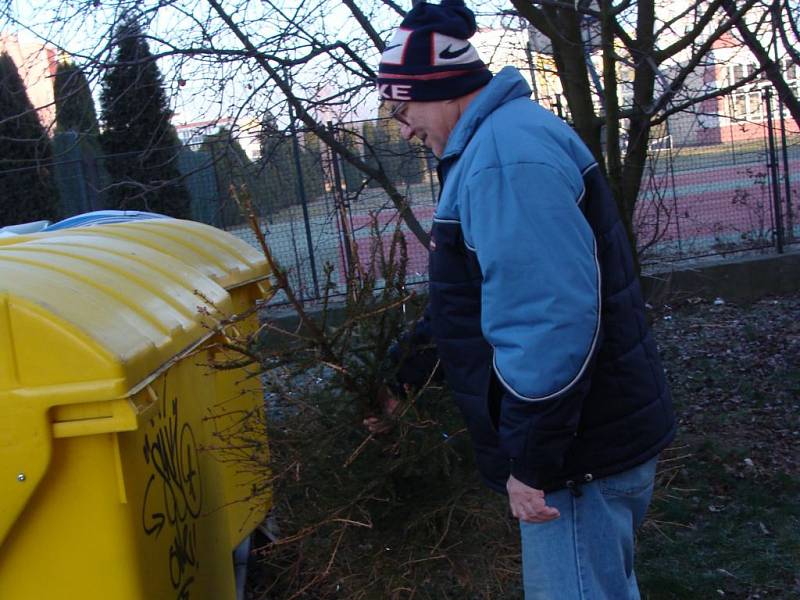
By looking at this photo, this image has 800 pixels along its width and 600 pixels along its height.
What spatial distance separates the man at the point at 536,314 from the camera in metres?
1.90

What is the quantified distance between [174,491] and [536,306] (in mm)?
1315

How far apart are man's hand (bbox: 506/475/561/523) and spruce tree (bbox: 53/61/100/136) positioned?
12.3 feet

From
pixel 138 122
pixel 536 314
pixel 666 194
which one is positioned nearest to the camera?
pixel 536 314

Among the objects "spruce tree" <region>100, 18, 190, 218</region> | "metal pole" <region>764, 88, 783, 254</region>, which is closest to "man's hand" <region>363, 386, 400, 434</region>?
"spruce tree" <region>100, 18, 190, 218</region>

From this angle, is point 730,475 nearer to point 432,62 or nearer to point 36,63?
point 432,62

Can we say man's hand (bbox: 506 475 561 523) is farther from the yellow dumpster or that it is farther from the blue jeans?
the yellow dumpster

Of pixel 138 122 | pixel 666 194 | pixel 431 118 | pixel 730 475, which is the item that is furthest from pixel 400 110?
pixel 666 194

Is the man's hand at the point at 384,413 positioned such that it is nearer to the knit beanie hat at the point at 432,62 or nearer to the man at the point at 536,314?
the man at the point at 536,314

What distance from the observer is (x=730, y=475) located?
4785mm

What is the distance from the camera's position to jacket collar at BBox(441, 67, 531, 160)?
2133 mm

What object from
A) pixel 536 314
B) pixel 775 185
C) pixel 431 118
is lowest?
pixel 775 185

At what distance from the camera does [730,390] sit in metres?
6.10

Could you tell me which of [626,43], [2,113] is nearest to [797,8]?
[626,43]

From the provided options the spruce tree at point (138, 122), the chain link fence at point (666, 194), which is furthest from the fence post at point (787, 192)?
the spruce tree at point (138, 122)
